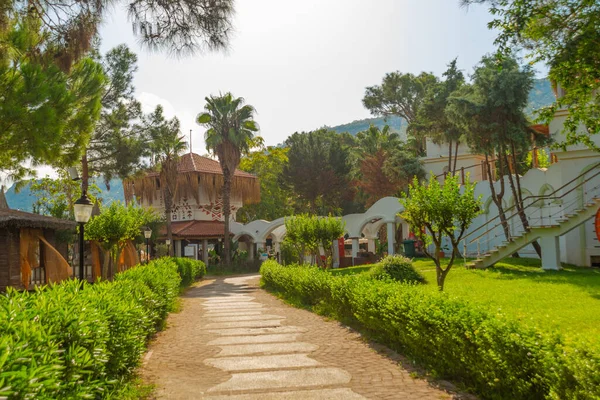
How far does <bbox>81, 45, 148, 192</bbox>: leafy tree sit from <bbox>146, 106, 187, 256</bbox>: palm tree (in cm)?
75

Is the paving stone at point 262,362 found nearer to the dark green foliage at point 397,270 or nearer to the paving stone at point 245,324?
the paving stone at point 245,324

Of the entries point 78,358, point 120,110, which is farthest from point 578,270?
point 120,110

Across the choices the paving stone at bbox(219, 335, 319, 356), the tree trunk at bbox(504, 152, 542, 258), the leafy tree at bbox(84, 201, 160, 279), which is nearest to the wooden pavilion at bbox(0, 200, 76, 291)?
the leafy tree at bbox(84, 201, 160, 279)

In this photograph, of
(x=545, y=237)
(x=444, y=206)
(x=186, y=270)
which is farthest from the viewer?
(x=186, y=270)

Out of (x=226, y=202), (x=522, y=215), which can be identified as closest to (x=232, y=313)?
(x=522, y=215)

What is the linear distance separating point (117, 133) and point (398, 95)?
27800 millimetres

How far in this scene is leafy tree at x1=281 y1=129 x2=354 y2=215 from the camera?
143 feet

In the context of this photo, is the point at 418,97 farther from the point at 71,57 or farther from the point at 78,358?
the point at 78,358

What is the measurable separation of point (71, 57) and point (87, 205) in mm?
3755

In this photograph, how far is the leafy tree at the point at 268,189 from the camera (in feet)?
167

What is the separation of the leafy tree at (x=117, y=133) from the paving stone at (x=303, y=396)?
91.0ft

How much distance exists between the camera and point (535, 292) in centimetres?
1434

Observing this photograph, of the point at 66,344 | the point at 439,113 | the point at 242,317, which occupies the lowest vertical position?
the point at 242,317

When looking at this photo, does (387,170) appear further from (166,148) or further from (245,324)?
(245,324)
